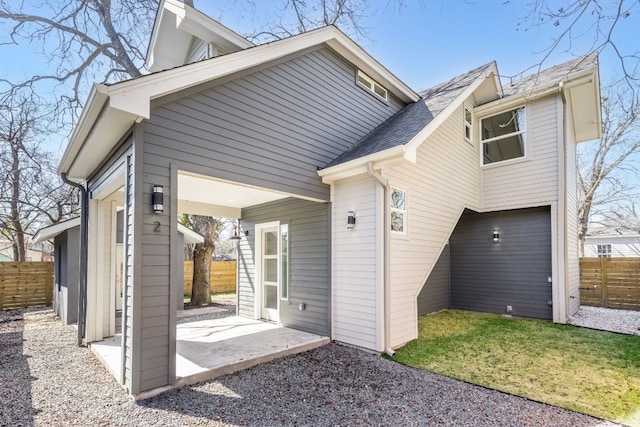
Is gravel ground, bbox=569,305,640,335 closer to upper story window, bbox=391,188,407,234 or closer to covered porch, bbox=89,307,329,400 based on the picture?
upper story window, bbox=391,188,407,234

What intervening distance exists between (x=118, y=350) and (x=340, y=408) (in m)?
3.84

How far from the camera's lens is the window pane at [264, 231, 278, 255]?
7.66 meters

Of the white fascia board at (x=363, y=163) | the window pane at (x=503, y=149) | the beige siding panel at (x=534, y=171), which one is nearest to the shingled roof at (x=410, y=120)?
the white fascia board at (x=363, y=163)

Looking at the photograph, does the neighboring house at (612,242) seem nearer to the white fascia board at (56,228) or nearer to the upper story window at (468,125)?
the upper story window at (468,125)

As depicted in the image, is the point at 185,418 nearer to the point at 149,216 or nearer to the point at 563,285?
the point at 149,216

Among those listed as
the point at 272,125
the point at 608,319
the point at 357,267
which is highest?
the point at 272,125

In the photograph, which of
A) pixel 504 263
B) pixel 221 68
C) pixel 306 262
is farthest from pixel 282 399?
pixel 504 263

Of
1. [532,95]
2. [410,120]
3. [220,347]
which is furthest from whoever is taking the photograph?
[532,95]

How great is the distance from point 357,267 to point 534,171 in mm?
5681

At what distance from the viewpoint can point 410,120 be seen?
273 inches

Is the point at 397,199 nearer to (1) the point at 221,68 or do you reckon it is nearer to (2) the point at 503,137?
(1) the point at 221,68

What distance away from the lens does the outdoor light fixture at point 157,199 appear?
4062 mm

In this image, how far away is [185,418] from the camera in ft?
11.4

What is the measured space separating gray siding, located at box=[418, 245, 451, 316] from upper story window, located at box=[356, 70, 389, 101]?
4748mm
